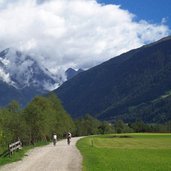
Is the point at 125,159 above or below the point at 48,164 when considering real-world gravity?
below

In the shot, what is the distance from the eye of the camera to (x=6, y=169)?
145 feet

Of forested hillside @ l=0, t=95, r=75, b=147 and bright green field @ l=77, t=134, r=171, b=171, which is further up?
forested hillside @ l=0, t=95, r=75, b=147

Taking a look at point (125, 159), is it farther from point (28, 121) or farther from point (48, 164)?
point (28, 121)

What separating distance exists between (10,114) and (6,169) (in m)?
100

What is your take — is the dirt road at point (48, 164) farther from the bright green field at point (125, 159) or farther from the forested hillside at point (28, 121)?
the forested hillside at point (28, 121)

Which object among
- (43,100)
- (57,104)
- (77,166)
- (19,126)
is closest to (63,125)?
(57,104)

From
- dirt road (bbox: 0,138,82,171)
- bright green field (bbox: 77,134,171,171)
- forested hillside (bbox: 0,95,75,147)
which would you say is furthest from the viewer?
forested hillside (bbox: 0,95,75,147)

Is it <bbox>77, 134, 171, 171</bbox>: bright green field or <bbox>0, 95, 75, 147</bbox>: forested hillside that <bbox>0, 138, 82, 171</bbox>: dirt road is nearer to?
<bbox>77, 134, 171, 171</bbox>: bright green field

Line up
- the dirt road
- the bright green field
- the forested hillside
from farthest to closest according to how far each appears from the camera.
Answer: the forested hillside
the bright green field
the dirt road

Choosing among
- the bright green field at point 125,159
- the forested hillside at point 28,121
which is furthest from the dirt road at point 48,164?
the forested hillside at point 28,121

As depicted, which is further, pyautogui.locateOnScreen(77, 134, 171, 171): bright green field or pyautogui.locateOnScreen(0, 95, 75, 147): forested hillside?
pyautogui.locateOnScreen(0, 95, 75, 147): forested hillside

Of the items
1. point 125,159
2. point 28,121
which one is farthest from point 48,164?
point 28,121

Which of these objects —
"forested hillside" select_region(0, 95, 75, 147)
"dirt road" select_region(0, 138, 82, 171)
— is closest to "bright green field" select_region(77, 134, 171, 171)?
"dirt road" select_region(0, 138, 82, 171)

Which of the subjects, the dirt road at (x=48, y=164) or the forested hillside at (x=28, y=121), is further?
the forested hillside at (x=28, y=121)
